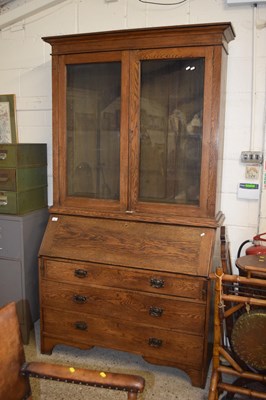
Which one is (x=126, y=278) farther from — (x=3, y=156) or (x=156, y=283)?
(x=3, y=156)

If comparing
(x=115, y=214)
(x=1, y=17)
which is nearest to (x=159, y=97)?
(x=115, y=214)

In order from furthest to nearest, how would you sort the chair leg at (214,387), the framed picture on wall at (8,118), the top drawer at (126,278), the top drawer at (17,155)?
the framed picture on wall at (8,118)
the top drawer at (17,155)
the top drawer at (126,278)
the chair leg at (214,387)

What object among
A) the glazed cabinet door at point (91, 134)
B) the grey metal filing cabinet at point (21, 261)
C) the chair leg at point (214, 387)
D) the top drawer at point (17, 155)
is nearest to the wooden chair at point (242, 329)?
the chair leg at point (214, 387)

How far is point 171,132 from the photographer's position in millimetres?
2219

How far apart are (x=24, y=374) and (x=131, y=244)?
1016mm

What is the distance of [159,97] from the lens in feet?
7.28

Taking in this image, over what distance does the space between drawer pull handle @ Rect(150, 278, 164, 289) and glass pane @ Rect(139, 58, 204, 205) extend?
1.50 ft

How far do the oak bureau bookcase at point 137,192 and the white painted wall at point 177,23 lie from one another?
247 millimetres

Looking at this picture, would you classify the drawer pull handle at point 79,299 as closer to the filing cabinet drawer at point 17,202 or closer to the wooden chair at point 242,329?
the filing cabinet drawer at point 17,202

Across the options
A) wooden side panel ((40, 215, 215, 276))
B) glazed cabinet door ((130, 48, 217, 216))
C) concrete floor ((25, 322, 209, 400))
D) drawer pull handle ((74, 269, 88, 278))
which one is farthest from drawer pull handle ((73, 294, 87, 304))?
glazed cabinet door ((130, 48, 217, 216))

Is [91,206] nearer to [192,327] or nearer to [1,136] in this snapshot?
[192,327]

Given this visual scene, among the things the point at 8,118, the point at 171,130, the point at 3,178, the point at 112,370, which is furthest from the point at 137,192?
the point at 8,118

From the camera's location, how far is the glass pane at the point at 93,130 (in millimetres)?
2299

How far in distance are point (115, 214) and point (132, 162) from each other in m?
0.33
